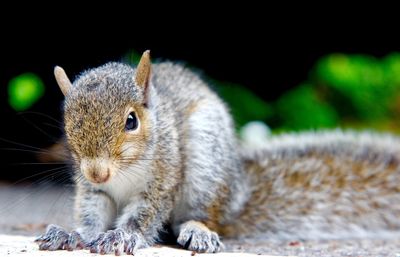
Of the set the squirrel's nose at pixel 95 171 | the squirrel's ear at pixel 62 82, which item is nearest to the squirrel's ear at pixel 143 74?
the squirrel's ear at pixel 62 82

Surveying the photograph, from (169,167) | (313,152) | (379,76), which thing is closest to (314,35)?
(379,76)

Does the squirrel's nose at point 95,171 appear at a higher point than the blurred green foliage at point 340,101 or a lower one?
lower

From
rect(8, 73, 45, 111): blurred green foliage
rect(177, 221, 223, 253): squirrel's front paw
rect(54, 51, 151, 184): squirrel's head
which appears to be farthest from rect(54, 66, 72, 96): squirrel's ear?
rect(8, 73, 45, 111): blurred green foliage

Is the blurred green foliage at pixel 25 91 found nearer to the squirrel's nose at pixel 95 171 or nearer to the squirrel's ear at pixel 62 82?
the squirrel's ear at pixel 62 82

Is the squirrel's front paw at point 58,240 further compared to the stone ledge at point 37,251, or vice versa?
the squirrel's front paw at point 58,240

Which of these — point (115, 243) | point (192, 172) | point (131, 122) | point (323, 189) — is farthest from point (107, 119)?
point (323, 189)

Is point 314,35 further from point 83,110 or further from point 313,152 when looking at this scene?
point 83,110

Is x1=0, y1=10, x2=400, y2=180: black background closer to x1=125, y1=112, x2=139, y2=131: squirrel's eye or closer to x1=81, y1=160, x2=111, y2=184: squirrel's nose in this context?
x1=125, y1=112, x2=139, y2=131: squirrel's eye
